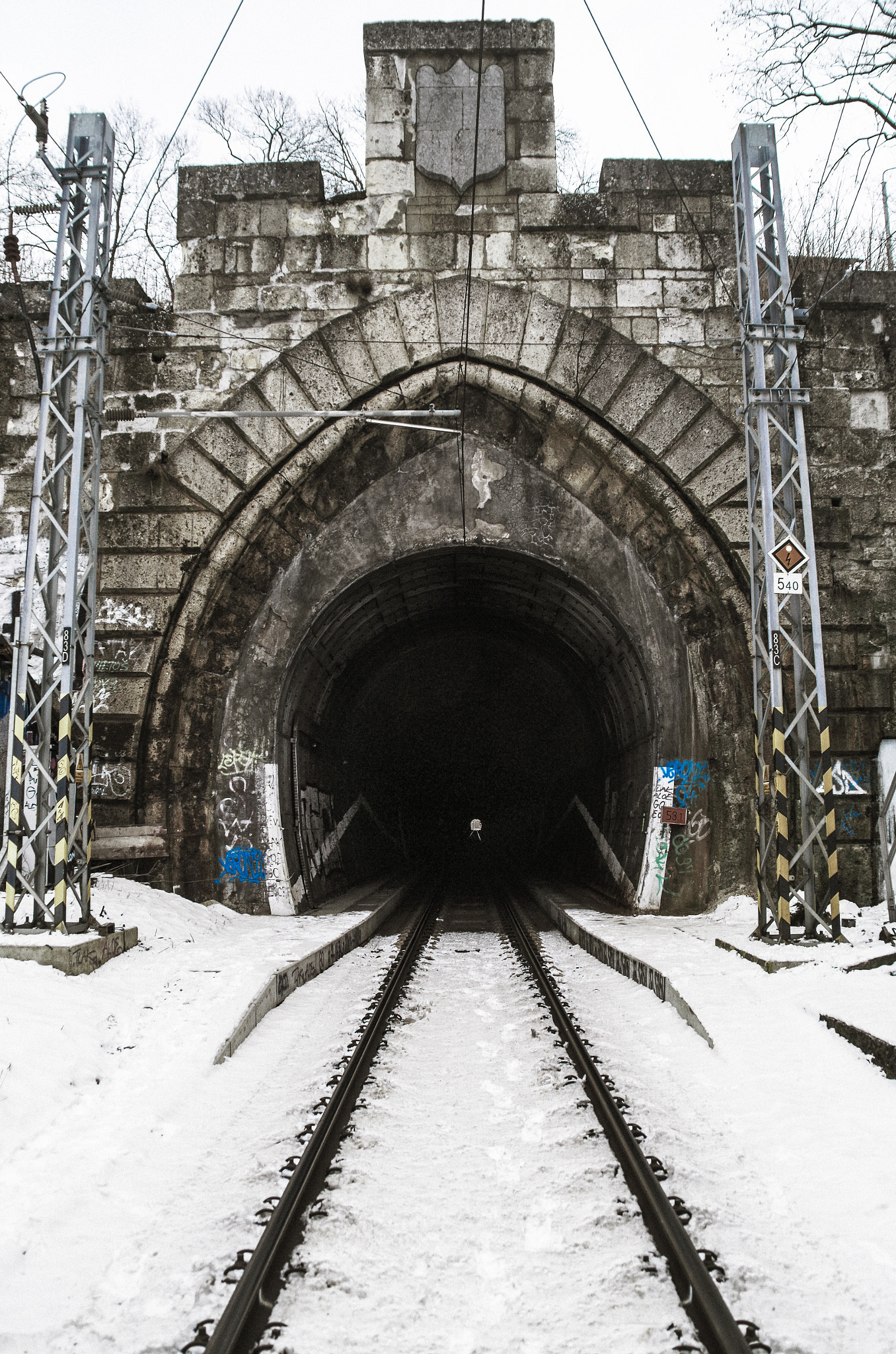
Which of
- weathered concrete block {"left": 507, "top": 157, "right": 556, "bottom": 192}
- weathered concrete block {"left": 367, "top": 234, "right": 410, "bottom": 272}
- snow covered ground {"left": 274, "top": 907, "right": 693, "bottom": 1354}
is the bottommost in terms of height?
snow covered ground {"left": 274, "top": 907, "right": 693, "bottom": 1354}

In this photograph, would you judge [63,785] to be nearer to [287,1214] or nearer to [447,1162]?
[447,1162]

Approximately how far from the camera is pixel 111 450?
11.1 metres

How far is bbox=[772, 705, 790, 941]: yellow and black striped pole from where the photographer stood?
7854 millimetres

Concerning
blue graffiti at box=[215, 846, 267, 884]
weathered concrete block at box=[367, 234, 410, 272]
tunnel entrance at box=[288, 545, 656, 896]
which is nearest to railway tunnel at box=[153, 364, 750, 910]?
blue graffiti at box=[215, 846, 267, 884]

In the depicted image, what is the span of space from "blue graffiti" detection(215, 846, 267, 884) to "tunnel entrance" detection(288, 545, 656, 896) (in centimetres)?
78

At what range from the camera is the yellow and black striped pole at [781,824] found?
785 centimetres

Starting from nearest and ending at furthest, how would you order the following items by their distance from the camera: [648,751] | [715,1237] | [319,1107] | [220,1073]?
[715,1237], [319,1107], [220,1073], [648,751]

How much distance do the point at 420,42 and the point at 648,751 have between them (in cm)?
823

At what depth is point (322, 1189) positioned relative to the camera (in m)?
3.80

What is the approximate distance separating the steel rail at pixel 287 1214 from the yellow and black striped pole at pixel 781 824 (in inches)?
127

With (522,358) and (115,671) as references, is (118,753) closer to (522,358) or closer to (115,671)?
(115,671)

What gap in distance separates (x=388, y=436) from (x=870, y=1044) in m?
8.11

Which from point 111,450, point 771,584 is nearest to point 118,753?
point 111,450

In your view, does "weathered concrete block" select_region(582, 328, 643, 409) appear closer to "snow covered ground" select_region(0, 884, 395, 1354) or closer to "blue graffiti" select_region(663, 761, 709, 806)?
"blue graffiti" select_region(663, 761, 709, 806)
